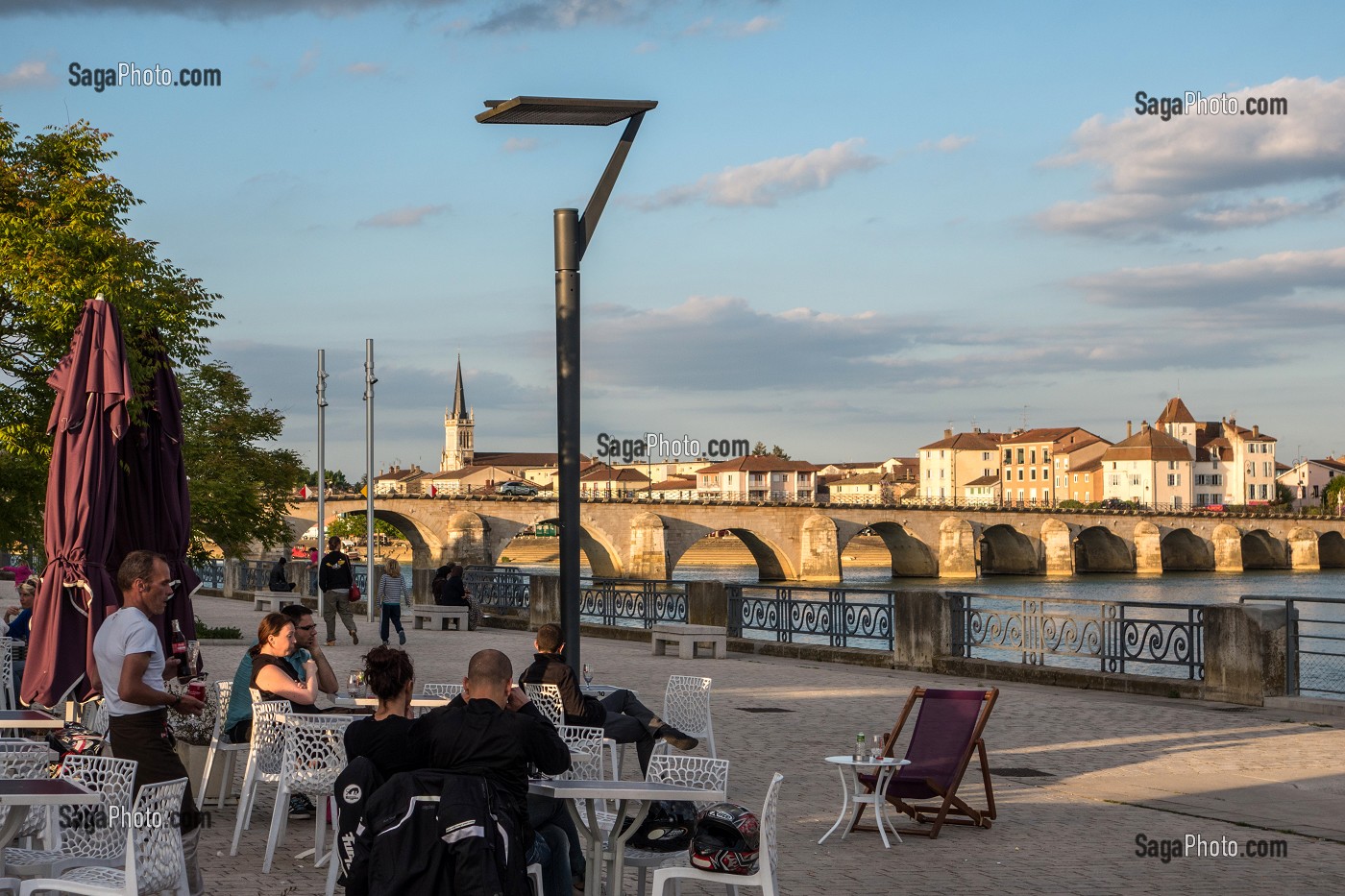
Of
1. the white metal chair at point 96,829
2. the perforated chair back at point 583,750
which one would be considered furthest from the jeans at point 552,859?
the white metal chair at point 96,829

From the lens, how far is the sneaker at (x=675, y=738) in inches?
341

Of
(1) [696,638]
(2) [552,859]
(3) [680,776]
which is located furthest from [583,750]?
(1) [696,638]

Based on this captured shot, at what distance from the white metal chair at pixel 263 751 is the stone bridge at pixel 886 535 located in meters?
77.5

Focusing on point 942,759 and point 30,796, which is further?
point 942,759

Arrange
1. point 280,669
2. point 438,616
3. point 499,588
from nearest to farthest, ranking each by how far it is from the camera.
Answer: point 280,669, point 438,616, point 499,588

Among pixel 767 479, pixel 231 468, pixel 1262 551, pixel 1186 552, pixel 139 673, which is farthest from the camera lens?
pixel 767 479

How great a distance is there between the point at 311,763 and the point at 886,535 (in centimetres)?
10337

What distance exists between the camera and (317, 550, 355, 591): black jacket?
941 inches

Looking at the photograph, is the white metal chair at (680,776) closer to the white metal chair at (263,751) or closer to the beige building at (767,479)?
the white metal chair at (263,751)

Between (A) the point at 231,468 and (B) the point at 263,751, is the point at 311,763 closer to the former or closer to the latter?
(B) the point at 263,751

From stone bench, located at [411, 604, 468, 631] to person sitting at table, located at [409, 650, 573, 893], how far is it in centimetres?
2473

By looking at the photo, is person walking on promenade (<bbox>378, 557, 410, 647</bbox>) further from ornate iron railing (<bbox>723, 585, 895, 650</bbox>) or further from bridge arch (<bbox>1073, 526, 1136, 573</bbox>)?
bridge arch (<bbox>1073, 526, 1136, 573</bbox>)

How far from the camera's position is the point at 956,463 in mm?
181875

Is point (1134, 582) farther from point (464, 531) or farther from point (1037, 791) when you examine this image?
point (1037, 791)
